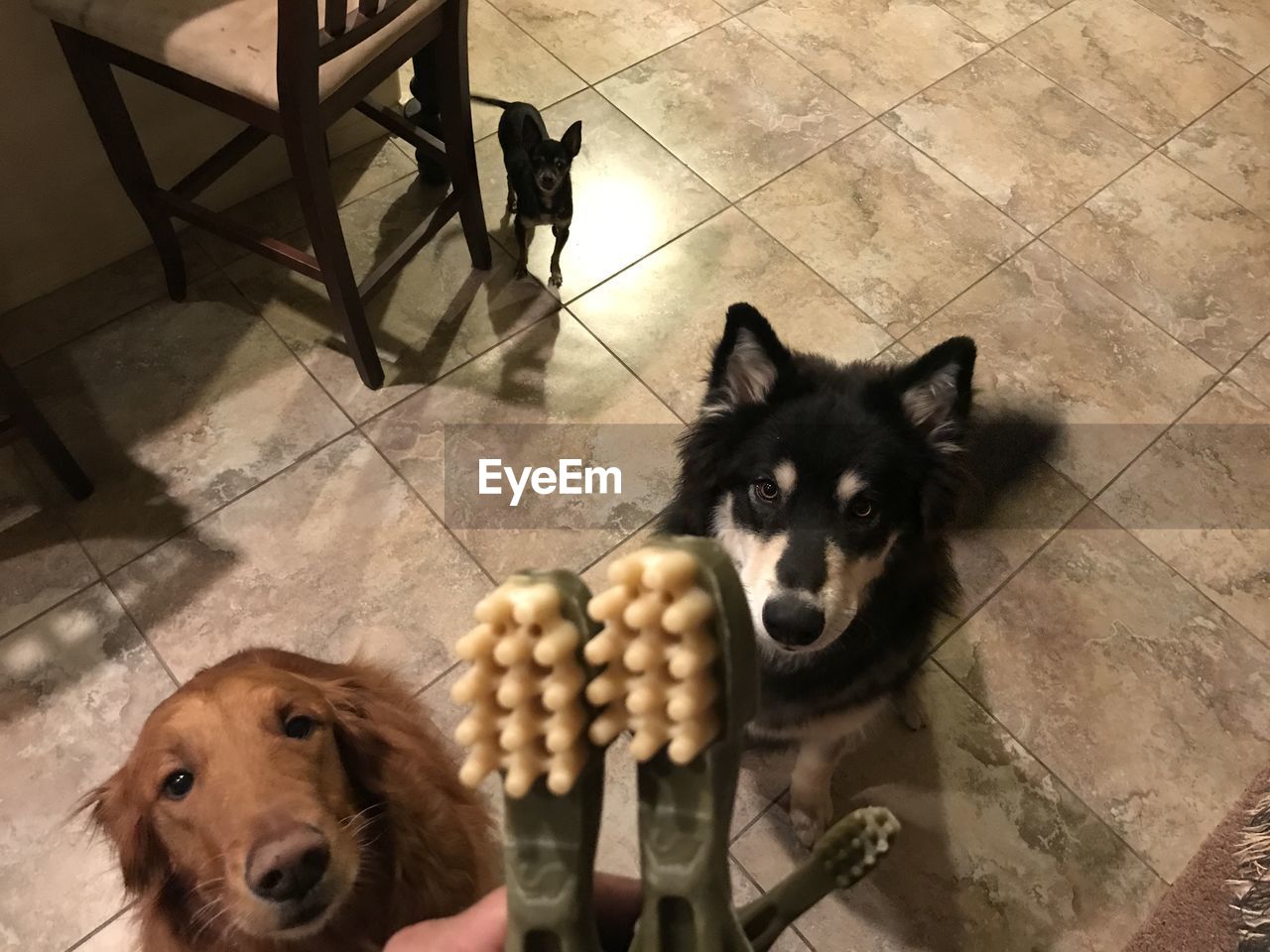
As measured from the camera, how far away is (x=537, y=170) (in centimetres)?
204

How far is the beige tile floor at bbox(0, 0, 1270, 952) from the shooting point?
165 cm

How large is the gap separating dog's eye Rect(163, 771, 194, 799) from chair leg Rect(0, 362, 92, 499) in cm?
106

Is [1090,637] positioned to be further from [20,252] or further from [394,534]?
[20,252]

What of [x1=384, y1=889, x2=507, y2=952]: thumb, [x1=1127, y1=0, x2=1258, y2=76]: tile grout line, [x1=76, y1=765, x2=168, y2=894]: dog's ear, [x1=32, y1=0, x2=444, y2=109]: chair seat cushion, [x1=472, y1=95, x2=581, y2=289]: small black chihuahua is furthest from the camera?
[x1=1127, y1=0, x2=1258, y2=76]: tile grout line

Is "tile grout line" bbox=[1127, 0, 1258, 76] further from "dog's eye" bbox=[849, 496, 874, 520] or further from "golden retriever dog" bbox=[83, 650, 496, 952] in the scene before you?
"golden retriever dog" bbox=[83, 650, 496, 952]

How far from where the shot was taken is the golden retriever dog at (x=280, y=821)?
0.97 metres

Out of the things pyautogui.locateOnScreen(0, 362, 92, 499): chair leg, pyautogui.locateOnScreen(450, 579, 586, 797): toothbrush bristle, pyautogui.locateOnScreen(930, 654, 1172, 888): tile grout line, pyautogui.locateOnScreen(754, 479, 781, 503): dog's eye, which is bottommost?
pyautogui.locateOnScreen(930, 654, 1172, 888): tile grout line

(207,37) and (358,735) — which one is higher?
(207,37)

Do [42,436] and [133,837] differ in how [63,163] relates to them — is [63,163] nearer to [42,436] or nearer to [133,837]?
[42,436]

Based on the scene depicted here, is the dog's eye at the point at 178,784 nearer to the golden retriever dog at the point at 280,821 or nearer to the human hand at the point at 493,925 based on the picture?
the golden retriever dog at the point at 280,821

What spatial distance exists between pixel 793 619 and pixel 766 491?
0.22 meters

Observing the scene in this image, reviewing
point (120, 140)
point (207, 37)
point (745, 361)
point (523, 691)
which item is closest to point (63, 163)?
point (120, 140)

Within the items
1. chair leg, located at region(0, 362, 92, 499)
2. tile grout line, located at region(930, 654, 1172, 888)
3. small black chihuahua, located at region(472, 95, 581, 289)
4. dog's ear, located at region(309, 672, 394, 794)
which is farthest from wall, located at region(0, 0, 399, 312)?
tile grout line, located at region(930, 654, 1172, 888)

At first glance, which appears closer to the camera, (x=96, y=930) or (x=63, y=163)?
(x=96, y=930)
